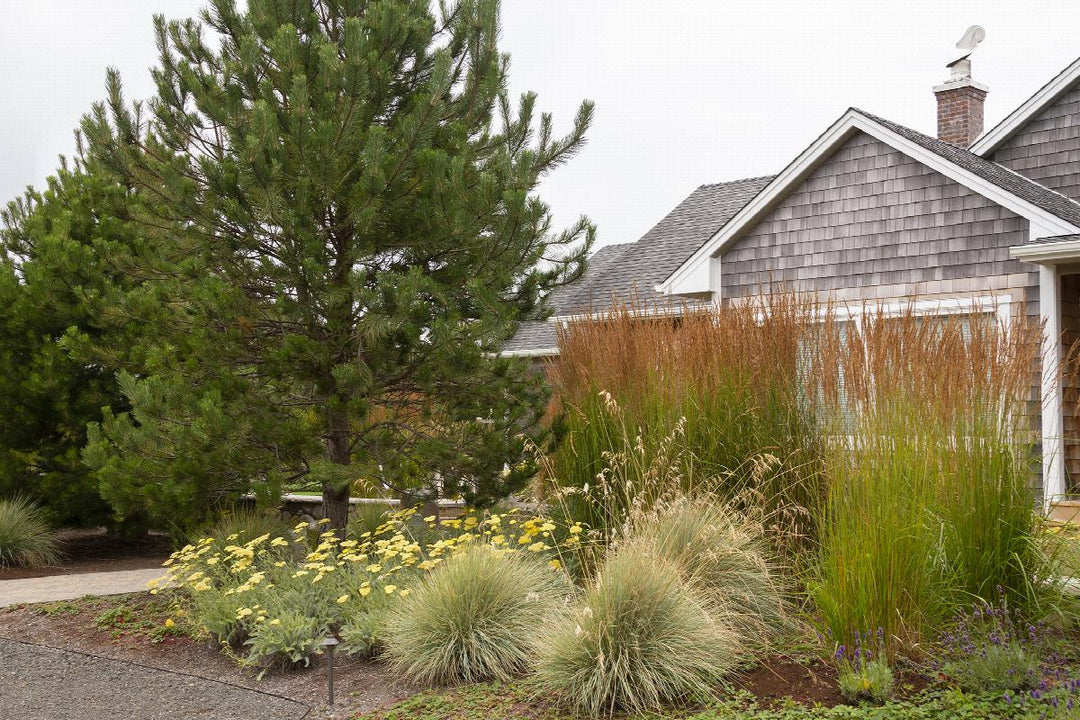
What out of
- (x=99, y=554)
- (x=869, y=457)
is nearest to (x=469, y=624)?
(x=869, y=457)

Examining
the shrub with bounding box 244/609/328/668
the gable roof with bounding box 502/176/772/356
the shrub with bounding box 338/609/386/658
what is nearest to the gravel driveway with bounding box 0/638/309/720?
the shrub with bounding box 244/609/328/668

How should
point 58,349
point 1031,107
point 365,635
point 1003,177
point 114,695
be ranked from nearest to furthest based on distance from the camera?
point 114,695 < point 365,635 < point 58,349 < point 1003,177 < point 1031,107

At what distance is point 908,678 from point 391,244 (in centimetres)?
452

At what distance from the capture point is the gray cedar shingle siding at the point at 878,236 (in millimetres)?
9719

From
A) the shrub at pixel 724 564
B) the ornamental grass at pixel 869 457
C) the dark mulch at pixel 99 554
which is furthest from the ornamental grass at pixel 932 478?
the dark mulch at pixel 99 554

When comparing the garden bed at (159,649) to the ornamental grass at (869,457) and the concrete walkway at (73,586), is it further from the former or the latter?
the ornamental grass at (869,457)

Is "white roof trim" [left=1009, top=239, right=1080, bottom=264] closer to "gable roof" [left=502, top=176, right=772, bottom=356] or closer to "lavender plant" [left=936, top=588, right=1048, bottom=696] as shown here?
"gable roof" [left=502, top=176, right=772, bottom=356]

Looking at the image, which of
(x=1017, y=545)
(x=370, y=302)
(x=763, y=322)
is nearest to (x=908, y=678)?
(x=1017, y=545)

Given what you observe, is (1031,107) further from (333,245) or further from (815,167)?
(333,245)

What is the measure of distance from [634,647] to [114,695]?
9.61 feet

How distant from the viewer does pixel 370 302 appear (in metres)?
6.52

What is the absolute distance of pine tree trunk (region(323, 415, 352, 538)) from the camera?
751 cm

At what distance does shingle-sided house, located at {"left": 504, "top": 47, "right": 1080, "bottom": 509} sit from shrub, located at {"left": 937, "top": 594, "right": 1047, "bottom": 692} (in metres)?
4.54

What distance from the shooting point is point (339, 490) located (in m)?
7.48
